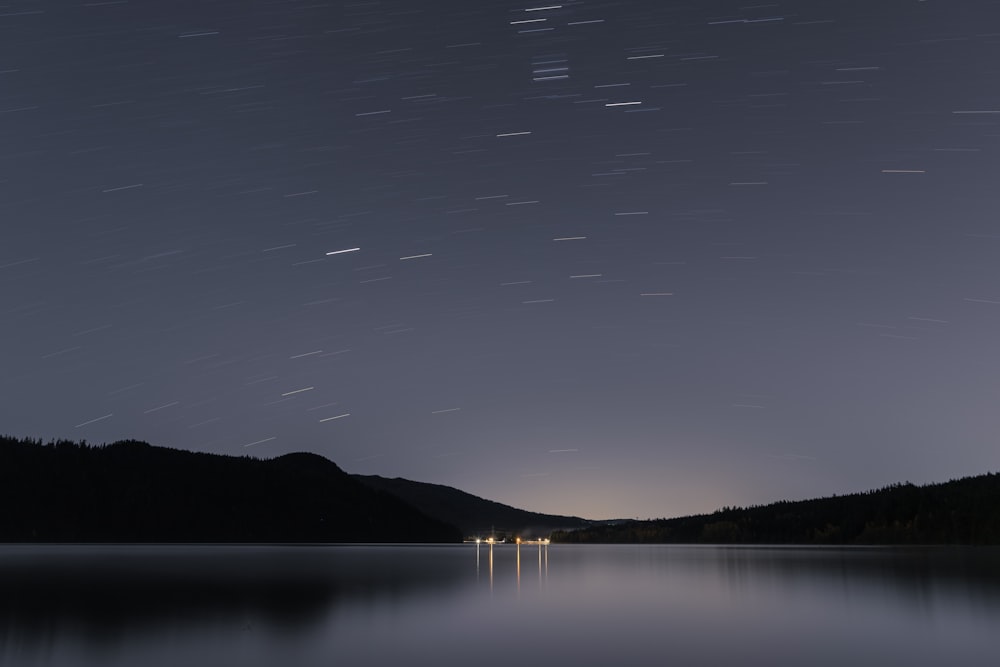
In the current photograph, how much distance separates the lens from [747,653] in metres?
23.2

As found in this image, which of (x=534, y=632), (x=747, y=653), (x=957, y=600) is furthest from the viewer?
(x=957, y=600)

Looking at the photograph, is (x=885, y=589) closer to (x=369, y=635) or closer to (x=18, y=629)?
(x=369, y=635)

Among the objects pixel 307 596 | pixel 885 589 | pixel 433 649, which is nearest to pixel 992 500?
pixel 885 589

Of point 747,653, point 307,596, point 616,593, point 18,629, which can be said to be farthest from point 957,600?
point 18,629

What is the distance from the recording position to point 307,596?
142 feet

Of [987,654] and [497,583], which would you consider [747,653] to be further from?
[497,583]

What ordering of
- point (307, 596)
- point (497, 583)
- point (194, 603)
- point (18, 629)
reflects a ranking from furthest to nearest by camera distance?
point (497, 583)
point (307, 596)
point (194, 603)
point (18, 629)

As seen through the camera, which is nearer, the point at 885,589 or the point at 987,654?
the point at 987,654

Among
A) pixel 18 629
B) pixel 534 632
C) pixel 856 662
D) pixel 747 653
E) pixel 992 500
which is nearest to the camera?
pixel 856 662

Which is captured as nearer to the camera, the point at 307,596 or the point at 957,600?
A: the point at 957,600

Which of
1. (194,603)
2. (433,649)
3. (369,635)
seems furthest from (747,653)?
(194,603)

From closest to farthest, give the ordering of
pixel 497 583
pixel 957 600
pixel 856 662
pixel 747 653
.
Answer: pixel 856 662, pixel 747 653, pixel 957 600, pixel 497 583

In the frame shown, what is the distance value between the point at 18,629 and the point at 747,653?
68.7ft

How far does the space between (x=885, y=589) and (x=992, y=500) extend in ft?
573
